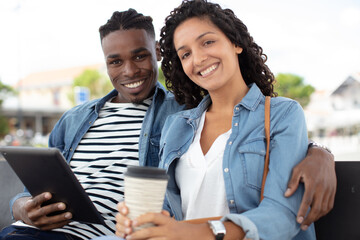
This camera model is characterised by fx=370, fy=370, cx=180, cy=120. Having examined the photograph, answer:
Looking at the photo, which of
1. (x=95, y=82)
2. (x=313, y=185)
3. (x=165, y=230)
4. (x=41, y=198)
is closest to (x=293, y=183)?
(x=313, y=185)

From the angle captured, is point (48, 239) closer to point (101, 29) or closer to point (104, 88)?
point (101, 29)

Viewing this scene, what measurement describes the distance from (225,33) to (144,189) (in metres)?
1.14

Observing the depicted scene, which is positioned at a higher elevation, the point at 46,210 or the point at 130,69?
the point at 130,69

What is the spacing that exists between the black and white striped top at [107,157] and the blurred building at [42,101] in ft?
105

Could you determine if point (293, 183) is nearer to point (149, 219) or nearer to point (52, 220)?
point (149, 219)

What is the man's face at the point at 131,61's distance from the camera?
2605 millimetres

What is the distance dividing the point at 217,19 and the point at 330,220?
1.20 metres

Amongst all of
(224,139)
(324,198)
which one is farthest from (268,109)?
(324,198)

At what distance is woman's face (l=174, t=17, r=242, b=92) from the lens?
6.28ft

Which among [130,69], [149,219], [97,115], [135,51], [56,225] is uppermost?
[135,51]

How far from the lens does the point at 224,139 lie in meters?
1.87

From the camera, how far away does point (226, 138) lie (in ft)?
6.12

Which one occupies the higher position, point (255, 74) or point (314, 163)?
point (255, 74)

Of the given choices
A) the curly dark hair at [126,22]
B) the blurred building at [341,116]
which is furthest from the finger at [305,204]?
the blurred building at [341,116]
